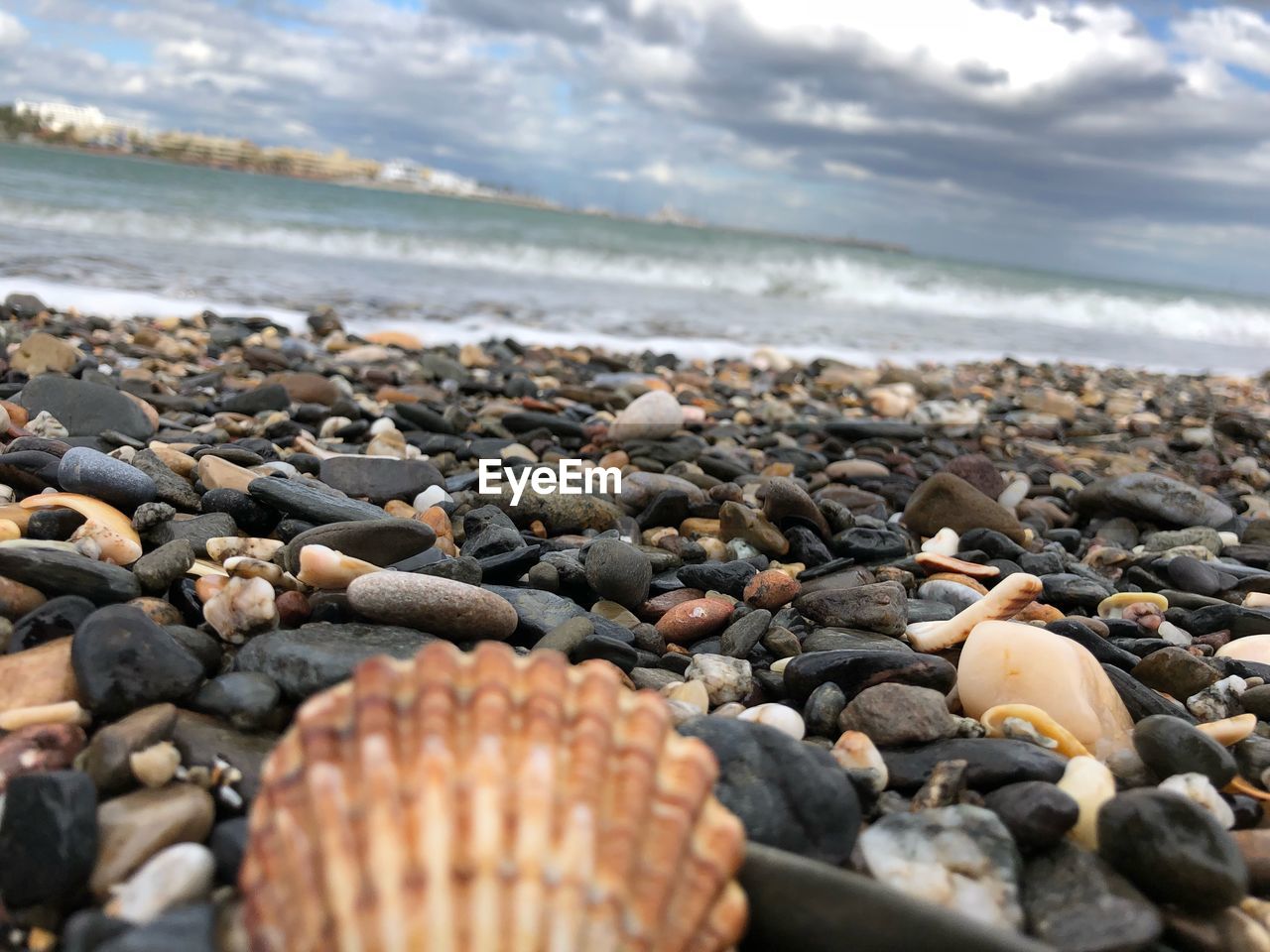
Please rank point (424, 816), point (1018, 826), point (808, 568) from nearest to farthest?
point (424, 816) → point (1018, 826) → point (808, 568)

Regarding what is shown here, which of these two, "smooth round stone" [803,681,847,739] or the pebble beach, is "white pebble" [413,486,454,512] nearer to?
the pebble beach

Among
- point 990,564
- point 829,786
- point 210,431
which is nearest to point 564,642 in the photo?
point 829,786

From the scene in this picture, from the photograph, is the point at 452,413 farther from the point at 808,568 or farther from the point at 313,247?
the point at 313,247

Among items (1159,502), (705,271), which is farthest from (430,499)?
(705,271)

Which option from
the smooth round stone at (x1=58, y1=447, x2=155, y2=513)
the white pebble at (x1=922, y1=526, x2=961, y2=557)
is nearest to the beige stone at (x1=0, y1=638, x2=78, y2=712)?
the smooth round stone at (x1=58, y1=447, x2=155, y2=513)

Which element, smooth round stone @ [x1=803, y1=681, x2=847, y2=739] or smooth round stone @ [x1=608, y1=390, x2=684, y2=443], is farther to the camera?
smooth round stone @ [x1=608, y1=390, x2=684, y2=443]

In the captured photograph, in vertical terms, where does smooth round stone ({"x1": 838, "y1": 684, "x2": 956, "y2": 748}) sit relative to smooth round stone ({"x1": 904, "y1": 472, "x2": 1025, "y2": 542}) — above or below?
below

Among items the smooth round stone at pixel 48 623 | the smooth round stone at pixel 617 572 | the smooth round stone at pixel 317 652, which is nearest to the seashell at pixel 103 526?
the smooth round stone at pixel 48 623
